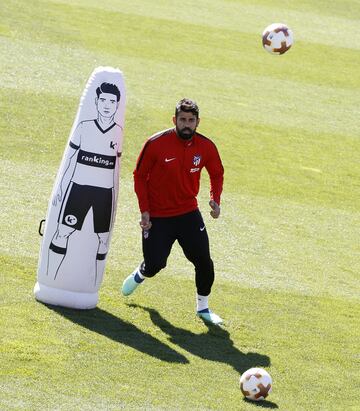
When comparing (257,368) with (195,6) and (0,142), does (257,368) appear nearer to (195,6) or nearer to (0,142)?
(0,142)

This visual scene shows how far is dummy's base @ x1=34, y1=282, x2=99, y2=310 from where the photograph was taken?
9984mm

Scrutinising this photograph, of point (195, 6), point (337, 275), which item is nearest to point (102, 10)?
point (195, 6)

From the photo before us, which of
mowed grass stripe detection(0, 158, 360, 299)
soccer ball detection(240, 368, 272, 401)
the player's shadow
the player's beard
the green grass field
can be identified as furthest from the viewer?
mowed grass stripe detection(0, 158, 360, 299)

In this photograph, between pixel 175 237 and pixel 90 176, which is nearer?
pixel 90 176

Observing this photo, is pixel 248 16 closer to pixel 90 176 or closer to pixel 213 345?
pixel 90 176

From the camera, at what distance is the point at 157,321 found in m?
10.1

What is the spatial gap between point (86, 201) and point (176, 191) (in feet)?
2.71

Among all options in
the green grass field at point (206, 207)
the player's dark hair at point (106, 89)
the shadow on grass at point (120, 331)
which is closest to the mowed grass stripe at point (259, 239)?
the green grass field at point (206, 207)

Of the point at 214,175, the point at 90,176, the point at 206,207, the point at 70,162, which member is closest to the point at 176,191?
the point at 214,175

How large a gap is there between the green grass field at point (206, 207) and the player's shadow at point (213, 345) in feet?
0.08

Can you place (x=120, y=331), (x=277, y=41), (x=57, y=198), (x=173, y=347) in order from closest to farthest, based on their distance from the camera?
(x=173, y=347)
(x=120, y=331)
(x=57, y=198)
(x=277, y=41)

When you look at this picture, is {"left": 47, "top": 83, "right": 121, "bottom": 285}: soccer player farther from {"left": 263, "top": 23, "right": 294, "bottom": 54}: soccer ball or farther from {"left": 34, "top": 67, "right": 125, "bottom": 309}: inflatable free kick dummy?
{"left": 263, "top": 23, "right": 294, "bottom": 54}: soccer ball

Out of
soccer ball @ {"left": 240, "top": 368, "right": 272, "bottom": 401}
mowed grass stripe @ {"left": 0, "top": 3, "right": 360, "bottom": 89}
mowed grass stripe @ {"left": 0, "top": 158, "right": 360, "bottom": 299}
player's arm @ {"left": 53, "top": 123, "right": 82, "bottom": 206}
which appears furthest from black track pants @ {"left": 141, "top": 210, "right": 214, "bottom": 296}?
mowed grass stripe @ {"left": 0, "top": 3, "right": 360, "bottom": 89}

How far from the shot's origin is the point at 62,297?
9.99 metres
